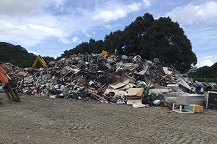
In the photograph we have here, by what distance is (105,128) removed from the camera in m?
6.62

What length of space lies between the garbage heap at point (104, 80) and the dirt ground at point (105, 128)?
11.4ft

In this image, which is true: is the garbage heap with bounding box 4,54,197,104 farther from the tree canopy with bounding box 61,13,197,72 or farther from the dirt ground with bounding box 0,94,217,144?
the tree canopy with bounding box 61,13,197,72

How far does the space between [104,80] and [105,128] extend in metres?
7.75

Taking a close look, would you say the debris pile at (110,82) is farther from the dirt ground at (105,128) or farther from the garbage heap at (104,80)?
the dirt ground at (105,128)

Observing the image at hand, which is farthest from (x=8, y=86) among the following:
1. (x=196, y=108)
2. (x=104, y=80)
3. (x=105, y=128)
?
(x=196, y=108)

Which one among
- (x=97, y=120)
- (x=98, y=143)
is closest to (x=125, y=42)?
(x=97, y=120)

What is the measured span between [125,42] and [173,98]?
75.2 ft

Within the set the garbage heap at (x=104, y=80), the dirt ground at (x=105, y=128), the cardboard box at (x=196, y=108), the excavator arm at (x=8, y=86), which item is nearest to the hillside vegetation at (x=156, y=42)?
the garbage heap at (x=104, y=80)

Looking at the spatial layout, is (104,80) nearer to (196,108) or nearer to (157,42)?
(196,108)

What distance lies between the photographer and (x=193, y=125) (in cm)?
723

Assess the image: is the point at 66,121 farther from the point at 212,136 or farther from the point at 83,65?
the point at 83,65

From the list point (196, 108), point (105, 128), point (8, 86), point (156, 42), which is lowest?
point (105, 128)

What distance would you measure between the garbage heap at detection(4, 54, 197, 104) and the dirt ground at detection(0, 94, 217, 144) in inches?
137

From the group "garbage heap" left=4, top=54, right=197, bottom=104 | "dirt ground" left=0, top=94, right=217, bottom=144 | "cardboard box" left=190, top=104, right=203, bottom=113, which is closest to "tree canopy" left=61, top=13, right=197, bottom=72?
"garbage heap" left=4, top=54, right=197, bottom=104
